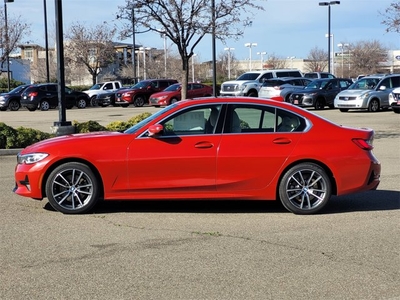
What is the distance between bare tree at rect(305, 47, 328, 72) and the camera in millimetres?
89000

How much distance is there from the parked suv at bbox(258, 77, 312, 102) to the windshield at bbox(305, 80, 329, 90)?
1.02 meters

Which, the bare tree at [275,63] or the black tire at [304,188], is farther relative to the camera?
the bare tree at [275,63]

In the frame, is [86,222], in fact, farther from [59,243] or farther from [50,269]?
[50,269]

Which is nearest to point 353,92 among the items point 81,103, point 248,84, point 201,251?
point 248,84

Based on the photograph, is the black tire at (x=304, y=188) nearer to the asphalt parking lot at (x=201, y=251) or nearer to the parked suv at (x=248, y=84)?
the asphalt parking lot at (x=201, y=251)

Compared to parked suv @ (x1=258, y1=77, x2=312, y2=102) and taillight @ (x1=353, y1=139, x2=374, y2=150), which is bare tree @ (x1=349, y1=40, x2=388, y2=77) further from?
taillight @ (x1=353, y1=139, x2=374, y2=150)

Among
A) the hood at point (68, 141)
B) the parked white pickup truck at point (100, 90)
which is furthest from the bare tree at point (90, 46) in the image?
the hood at point (68, 141)

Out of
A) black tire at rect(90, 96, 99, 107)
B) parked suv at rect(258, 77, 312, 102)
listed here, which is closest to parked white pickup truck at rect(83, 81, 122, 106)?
black tire at rect(90, 96, 99, 107)

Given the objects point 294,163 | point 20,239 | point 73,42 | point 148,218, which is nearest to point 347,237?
point 294,163

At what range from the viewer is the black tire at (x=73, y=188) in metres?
7.29

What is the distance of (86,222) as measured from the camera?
7.04 metres

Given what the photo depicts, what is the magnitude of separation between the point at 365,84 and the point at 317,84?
2.90m

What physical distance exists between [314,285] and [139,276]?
1523mm

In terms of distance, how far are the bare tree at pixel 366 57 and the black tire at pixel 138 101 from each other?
4571cm
